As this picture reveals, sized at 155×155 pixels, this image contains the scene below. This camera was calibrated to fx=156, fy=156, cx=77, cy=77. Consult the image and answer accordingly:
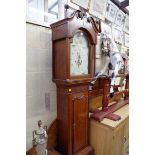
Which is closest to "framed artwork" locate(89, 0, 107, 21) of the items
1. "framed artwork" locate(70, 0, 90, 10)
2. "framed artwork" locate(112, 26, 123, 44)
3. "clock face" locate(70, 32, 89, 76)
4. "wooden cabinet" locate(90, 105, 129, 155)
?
"framed artwork" locate(70, 0, 90, 10)

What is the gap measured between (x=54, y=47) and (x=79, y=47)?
8.2 inches

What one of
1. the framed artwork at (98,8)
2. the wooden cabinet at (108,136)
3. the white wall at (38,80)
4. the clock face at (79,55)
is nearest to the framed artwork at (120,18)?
the framed artwork at (98,8)

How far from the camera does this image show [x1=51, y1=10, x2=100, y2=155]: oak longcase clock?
1.18 m

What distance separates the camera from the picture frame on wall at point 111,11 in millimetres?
2095

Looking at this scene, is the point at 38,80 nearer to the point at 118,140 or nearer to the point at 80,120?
the point at 80,120

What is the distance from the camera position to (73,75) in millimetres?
1245

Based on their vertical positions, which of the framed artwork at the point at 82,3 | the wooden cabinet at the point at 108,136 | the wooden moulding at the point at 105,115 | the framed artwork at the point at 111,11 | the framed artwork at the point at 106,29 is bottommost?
the wooden cabinet at the point at 108,136

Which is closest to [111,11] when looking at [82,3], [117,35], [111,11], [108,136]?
[111,11]

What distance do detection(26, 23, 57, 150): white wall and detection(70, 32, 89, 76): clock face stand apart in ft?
0.84

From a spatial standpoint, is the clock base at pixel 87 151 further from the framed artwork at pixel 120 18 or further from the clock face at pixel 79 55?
the framed artwork at pixel 120 18

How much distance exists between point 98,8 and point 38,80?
119 cm

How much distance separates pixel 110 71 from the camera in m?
1.66
